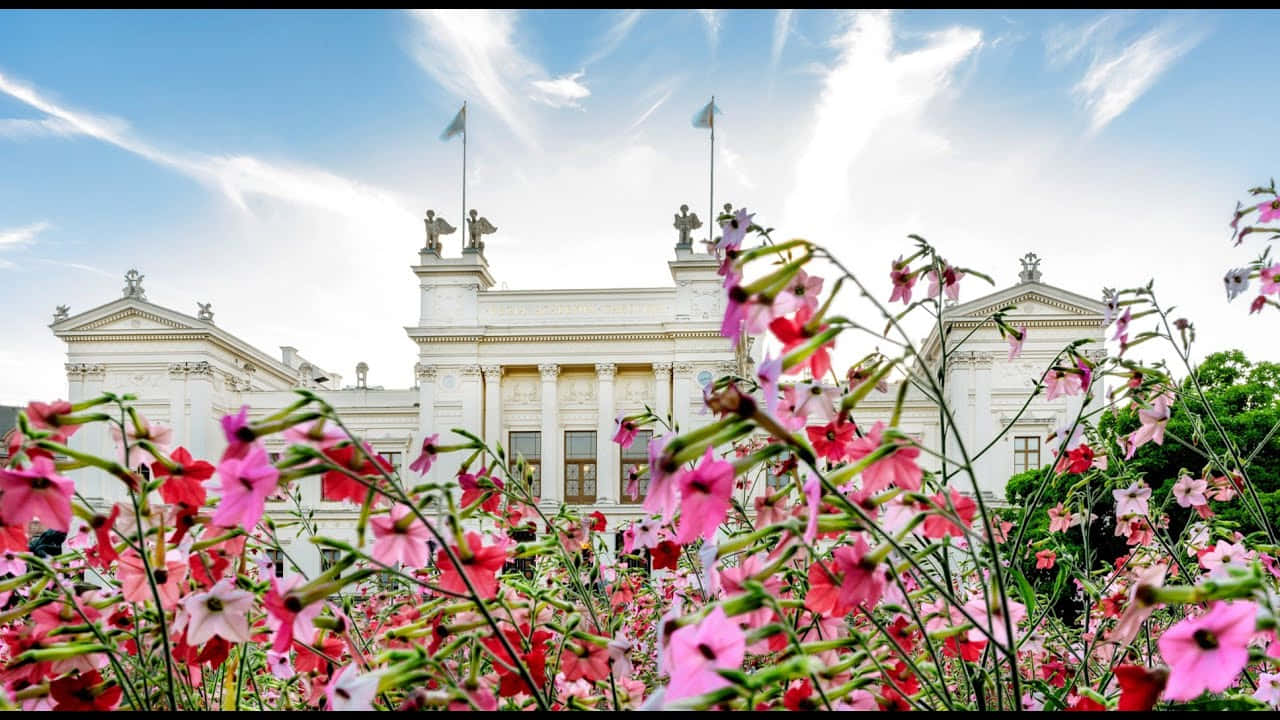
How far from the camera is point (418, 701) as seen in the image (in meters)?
0.89

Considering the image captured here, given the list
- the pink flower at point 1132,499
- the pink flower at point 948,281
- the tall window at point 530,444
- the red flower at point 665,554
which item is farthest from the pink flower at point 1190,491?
the tall window at point 530,444

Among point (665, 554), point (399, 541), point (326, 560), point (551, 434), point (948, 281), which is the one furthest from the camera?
point (551, 434)

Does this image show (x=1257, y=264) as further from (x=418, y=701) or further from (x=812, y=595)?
(x=418, y=701)

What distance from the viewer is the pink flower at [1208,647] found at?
2.30ft

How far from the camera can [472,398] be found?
2469cm

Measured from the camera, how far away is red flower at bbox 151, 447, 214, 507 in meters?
1.30

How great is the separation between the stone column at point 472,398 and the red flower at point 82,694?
23.5 metres

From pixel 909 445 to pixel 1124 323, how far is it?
167 centimetres

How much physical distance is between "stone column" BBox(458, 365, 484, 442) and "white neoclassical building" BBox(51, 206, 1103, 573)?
4 centimetres

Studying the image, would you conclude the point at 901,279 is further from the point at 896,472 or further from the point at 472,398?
the point at 472,398

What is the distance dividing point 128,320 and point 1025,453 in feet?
99.8

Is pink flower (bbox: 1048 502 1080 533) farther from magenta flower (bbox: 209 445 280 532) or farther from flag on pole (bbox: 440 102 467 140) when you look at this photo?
flag on pole (bbox: 440 102 467 140)

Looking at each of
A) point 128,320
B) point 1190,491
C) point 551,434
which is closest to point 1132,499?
point 1190,491

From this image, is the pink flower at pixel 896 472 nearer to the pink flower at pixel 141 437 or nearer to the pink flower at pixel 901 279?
the pink flower at pixel 901 279
